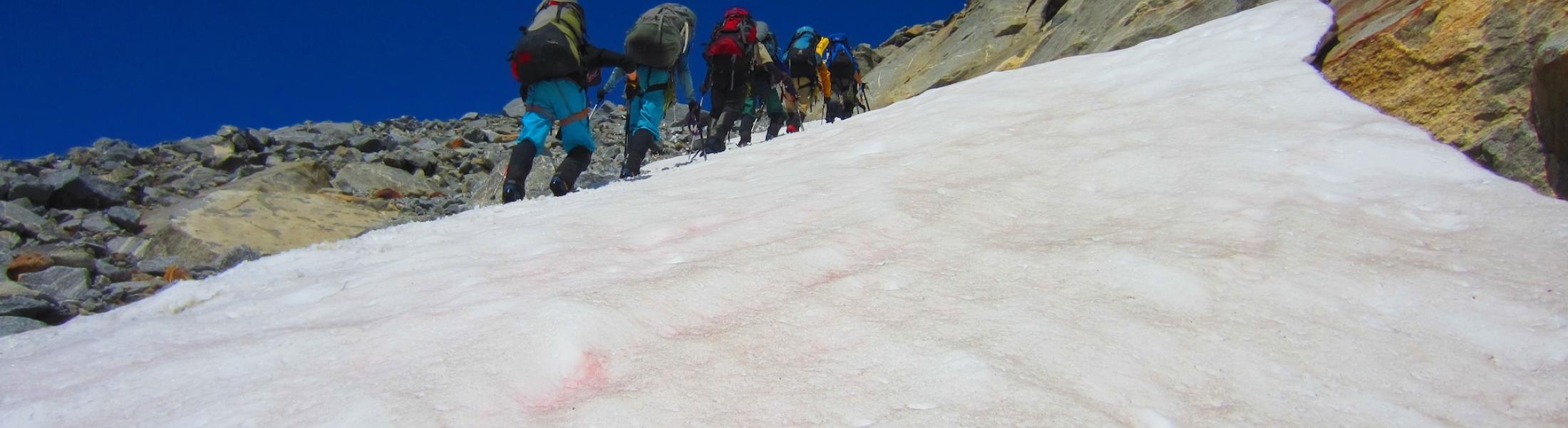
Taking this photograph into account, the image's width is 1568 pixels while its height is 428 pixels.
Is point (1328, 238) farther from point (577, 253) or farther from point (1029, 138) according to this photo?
point (577, 253)

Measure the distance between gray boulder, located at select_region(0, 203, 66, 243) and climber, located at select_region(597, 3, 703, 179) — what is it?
598 cm

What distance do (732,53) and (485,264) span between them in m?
5.84

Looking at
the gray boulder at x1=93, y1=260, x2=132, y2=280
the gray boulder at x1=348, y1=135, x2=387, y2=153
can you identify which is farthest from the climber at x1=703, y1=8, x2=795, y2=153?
the gray boulder at x1=348, y1=135, x2=387, y2=153

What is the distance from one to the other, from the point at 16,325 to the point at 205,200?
516cm

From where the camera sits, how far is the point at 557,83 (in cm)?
680

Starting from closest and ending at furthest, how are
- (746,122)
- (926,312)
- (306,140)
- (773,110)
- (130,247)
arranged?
(926,312), (130,247), (746,122), (773,110), (306,140)

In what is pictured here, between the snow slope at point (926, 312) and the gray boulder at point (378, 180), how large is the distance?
7755mm

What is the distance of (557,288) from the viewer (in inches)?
123

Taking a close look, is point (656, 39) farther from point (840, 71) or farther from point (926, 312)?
point (840, 71)

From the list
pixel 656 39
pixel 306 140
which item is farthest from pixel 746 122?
pixel 306 140

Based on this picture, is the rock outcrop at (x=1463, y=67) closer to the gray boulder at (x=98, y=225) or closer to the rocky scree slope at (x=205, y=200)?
the rocky scree slope at (x=205, y=200)

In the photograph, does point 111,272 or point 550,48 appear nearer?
point 550,48

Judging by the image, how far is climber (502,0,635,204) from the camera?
6.58m

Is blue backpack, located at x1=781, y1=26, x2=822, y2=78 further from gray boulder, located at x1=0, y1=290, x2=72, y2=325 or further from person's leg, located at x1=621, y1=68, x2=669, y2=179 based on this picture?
gray boulder, located at x1=0, y1=290, x2=72, y2=325
